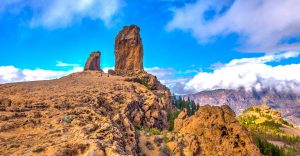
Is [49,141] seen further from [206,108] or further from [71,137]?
[206,108]

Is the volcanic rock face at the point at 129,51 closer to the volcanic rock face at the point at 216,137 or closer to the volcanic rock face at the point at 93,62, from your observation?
the volcanic rock face at the point at 93,62

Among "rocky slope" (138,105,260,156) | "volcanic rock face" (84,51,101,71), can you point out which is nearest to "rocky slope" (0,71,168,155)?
"rocky slope" (138,105,260,156)

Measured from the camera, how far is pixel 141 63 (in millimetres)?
152375

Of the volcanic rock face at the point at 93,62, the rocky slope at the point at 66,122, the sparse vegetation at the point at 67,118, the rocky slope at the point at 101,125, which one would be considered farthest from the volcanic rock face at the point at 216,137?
the volcanic rock face at the point at 93,62

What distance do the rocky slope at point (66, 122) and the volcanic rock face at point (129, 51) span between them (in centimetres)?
7100

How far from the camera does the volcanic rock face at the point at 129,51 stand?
151875 mm

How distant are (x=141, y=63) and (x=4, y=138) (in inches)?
4583

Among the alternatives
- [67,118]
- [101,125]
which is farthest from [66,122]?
[101,125]

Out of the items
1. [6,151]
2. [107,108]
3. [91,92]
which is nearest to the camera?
[6,151]

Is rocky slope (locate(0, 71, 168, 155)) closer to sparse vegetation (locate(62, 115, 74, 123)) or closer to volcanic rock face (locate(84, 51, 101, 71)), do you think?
sparse vegetation (locate(62, 115, 74, 123))

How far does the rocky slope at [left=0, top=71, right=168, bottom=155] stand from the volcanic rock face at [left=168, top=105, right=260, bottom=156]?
1070 centimetres

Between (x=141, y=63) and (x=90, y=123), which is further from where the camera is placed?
(x=141, y=63)

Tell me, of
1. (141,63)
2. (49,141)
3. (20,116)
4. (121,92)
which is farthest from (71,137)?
(141,63)

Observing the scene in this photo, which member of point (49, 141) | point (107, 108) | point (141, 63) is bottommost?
point (49, 141)
